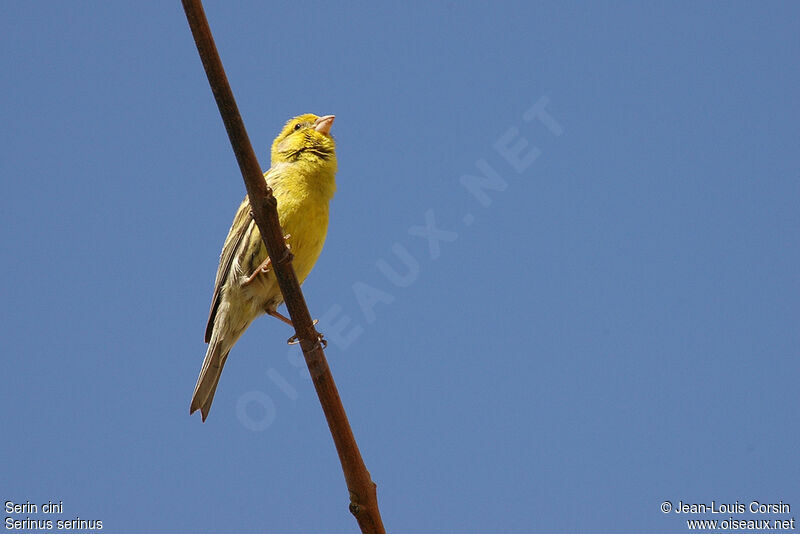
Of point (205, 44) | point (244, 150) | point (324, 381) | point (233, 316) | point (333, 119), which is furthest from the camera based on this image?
point (333, 119)

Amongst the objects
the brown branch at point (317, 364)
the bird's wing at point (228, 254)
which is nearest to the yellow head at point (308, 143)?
the bird's wing at point (228, 254)

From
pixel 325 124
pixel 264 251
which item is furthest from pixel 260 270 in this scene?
pixel 325 124

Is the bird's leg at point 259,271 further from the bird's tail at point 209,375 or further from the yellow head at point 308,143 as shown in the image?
the yellow head at point 308,143

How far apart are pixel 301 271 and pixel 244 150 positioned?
9.85ft

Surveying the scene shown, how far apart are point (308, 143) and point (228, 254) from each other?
1207 millimetres

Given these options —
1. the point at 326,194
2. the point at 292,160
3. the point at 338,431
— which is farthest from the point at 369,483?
the point at 292,160

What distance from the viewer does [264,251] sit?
6047mm

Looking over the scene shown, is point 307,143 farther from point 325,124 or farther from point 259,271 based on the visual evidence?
point 259,271

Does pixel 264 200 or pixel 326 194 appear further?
pixel 326 194

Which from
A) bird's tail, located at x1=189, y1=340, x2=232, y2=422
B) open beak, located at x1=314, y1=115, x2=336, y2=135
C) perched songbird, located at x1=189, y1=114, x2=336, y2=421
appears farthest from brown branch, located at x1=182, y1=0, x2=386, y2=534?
open beak, located at x1=314, y1=115, x2=336, y2=135

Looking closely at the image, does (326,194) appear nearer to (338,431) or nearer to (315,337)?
(315,337)

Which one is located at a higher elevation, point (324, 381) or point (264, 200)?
point (264, 200)

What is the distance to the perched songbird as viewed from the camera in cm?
599

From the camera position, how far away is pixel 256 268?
612cm
